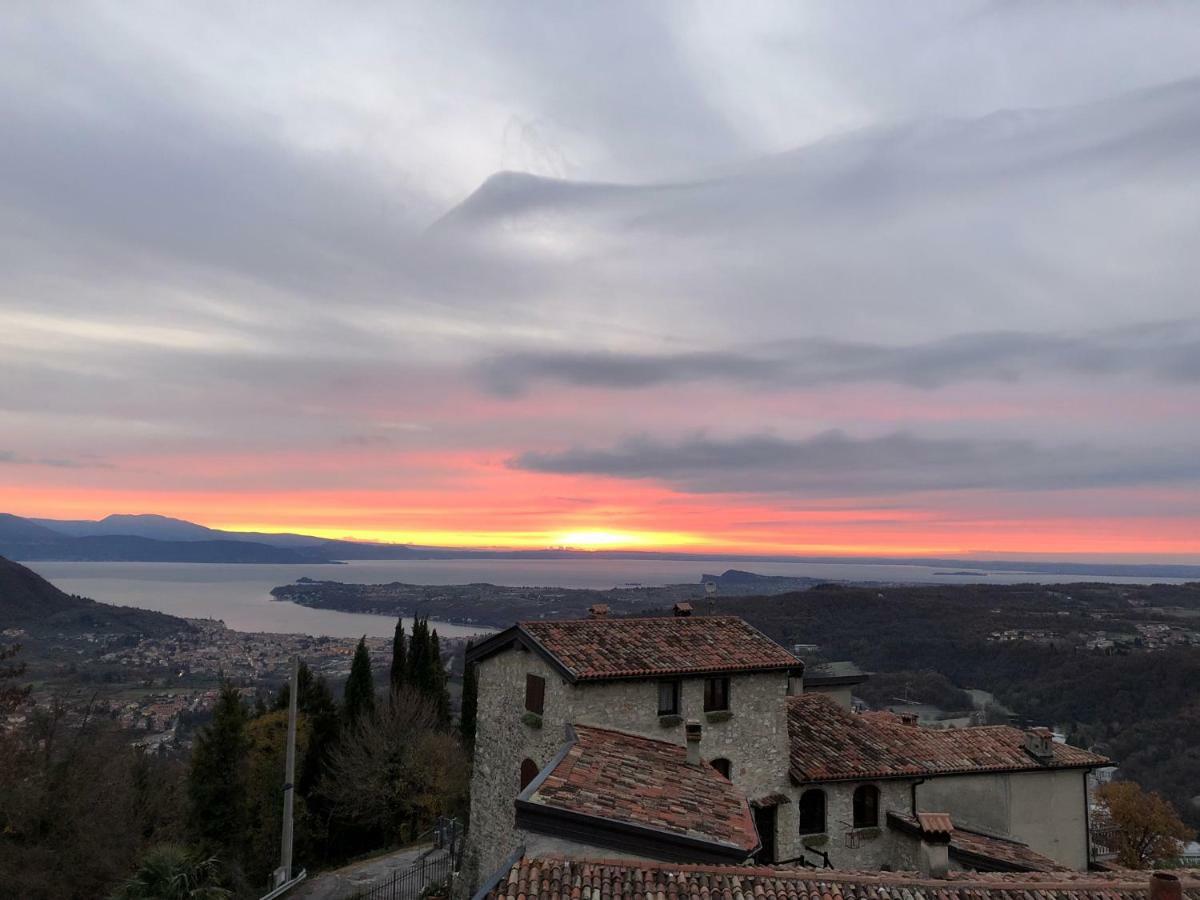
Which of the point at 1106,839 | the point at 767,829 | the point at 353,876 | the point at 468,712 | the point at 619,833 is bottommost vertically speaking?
the point at 1106,839

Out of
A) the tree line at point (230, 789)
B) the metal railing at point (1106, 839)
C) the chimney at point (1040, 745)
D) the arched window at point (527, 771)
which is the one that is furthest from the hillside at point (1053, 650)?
the arched window at point (527, 771)

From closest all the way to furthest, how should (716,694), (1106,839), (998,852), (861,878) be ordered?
(861,878) < (998,852) < (716,694) < (1106,839)

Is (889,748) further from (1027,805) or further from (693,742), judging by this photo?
(693,742)

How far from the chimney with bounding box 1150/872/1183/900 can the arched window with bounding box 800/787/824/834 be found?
991 cm

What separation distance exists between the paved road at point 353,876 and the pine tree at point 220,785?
581 cm

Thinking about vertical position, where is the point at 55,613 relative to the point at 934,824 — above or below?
below

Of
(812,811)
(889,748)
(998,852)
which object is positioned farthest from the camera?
(889,748)

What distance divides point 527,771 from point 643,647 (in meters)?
3.82

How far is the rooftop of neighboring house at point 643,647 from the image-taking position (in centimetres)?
1681

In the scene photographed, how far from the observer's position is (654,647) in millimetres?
18281

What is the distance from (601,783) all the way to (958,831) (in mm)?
13094

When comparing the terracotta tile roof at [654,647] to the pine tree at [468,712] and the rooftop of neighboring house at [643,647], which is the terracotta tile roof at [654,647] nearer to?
the rooftop of neighboring house at [643,647]

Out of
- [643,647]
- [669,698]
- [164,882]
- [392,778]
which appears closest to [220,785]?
[392,778]

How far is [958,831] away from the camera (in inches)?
784
